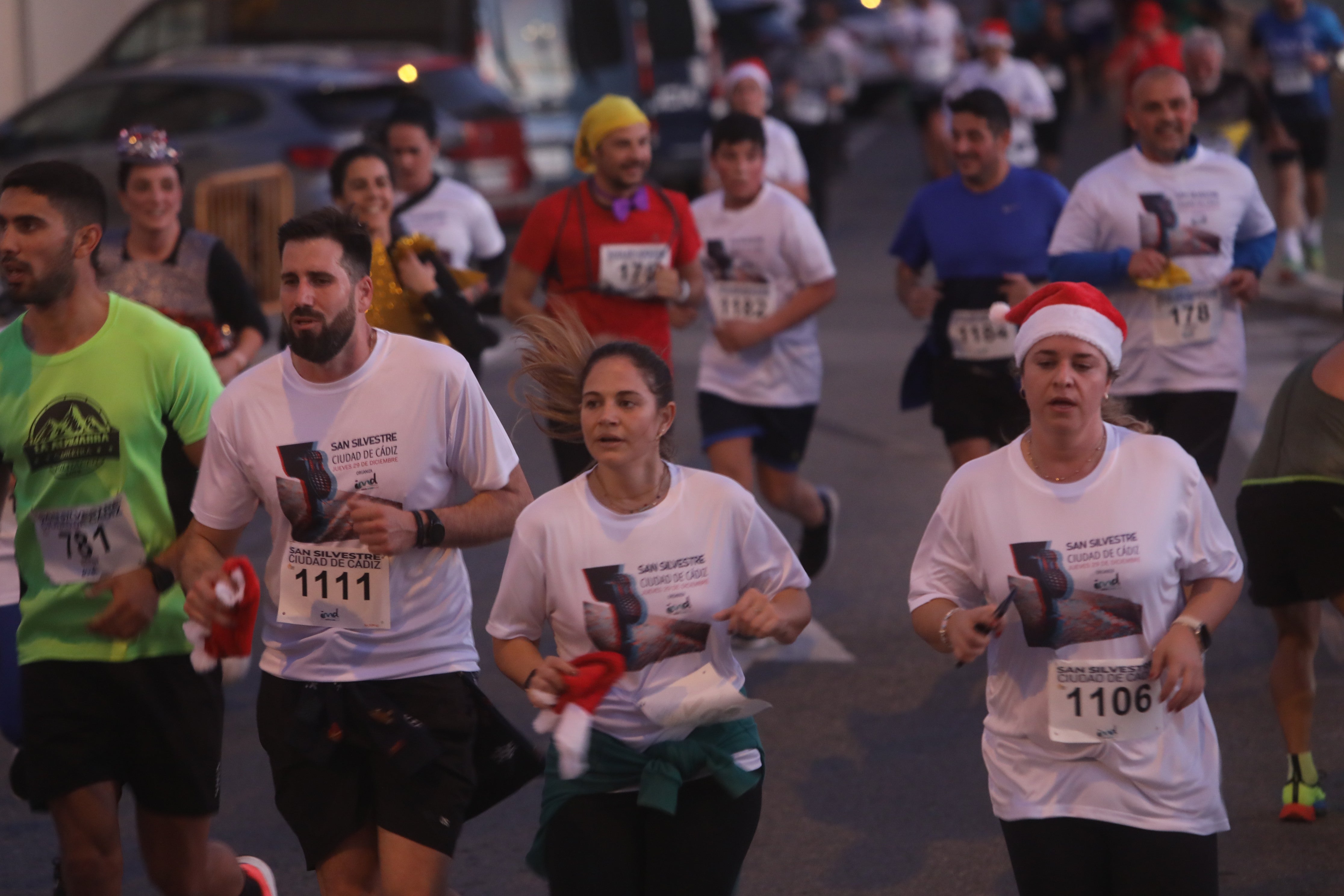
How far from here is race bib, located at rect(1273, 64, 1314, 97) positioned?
14.7 meters

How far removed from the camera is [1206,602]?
3.73m

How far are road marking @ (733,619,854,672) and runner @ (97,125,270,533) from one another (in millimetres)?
2195

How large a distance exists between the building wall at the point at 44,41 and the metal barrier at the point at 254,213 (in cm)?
692

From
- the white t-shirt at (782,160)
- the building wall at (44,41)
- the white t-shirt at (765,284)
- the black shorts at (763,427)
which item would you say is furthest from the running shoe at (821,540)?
the building wall at (44,41)

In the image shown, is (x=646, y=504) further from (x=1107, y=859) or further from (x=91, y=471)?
(x=91, y=471)

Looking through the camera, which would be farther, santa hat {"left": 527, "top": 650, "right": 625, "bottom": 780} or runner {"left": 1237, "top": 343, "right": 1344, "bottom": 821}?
runner {"left": 1237, "top": 343, "right": 1344, "bottom": 821}

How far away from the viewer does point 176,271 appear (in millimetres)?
6246

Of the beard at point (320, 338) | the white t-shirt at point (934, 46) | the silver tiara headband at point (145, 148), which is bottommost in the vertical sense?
the beard at point (320, 338)

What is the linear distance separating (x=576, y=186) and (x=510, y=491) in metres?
2.94

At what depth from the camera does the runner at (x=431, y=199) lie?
309 inches

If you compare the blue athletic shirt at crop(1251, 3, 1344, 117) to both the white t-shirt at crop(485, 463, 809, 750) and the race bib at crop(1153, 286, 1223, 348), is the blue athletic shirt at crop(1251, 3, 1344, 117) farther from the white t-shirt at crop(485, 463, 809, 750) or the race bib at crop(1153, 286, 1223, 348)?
the white t-shirt at crop(485, 463, 809, 750)

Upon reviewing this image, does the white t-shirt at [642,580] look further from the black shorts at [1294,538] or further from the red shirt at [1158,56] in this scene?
the red shirt at [1158,56]

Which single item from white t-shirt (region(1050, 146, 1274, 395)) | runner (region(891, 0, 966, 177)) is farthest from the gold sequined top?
runner (region(891, 0, 966, 177))

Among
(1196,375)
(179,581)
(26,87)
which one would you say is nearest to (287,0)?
(26,87)
